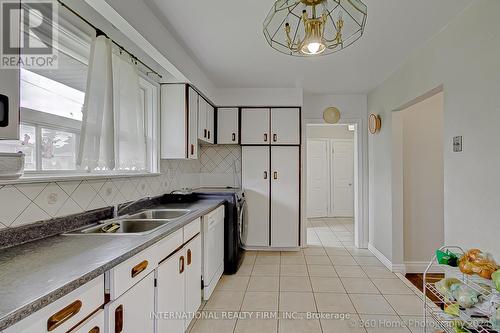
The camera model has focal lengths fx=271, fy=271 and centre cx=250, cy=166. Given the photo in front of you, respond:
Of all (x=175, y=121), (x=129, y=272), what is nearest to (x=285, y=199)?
(x=175, y=121)

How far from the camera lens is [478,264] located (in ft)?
5.18

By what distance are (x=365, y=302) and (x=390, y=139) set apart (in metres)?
1.94

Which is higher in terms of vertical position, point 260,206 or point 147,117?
point 147,117

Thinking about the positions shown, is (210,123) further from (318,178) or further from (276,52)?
(318,178)

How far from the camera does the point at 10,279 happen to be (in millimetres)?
932

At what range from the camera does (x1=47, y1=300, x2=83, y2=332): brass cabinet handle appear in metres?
0.84

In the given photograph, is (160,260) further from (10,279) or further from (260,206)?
(260,206)

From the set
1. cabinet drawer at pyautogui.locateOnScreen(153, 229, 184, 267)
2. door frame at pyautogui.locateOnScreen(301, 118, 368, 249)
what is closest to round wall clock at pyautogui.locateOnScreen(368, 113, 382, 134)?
door frame at pyautogui.locateOnScreen(301, 118, 368, 249)

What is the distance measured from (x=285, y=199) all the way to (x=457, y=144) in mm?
2352

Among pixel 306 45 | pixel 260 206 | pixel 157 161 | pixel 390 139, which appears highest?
pixel 306 45

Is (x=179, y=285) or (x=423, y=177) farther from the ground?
(x=423, y=177)

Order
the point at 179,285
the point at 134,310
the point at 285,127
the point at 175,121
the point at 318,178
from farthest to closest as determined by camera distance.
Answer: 1. the point at 318,178
2. the point at 285,127
3. the point at 175,121
4. the point at 179,285
5. the point at 134,310

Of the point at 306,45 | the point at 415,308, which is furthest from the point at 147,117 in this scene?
the point at 415,308

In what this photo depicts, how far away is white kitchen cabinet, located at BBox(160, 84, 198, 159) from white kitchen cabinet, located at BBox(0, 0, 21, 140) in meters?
1.96
